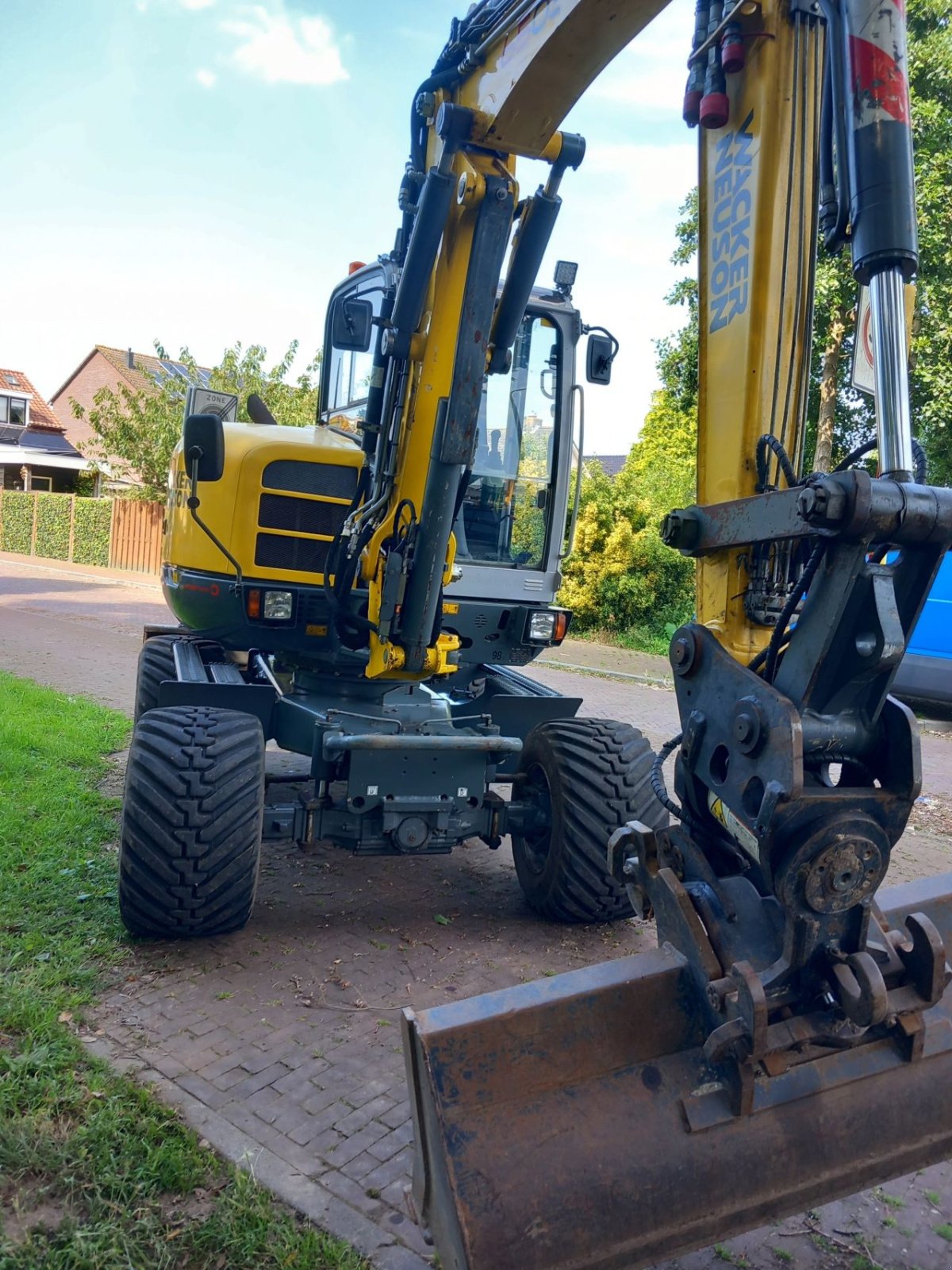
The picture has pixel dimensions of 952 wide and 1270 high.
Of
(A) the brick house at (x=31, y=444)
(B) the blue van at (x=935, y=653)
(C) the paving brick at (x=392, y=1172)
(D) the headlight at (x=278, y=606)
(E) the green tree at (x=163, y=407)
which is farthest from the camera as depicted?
(A) the brick house at (x=31, y=444)

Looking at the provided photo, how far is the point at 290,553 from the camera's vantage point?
518 cm

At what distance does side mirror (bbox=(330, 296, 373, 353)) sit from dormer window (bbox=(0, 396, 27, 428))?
41.7 metres

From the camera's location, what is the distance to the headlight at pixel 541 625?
18.4 feet

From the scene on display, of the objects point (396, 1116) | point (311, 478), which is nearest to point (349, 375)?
point (311, 478)

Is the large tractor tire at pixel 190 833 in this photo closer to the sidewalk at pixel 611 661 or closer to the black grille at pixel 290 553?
the black grille at pixel 290 553

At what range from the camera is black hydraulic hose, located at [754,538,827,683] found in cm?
213

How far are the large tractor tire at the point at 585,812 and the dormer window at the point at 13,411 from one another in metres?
43.0

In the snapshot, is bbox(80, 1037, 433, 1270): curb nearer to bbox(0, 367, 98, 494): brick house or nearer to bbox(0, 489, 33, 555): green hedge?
bbox(0, 489, 33, 555): green hedge

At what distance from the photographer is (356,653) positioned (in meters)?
5.12

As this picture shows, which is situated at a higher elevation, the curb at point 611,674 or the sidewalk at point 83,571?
the sidewalk at point 83,571

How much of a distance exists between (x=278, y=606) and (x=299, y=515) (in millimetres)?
482

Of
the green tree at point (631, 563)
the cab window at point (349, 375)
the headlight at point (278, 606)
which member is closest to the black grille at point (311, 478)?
the cab window at point (349, 375)

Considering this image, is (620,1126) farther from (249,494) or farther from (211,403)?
(211,403)

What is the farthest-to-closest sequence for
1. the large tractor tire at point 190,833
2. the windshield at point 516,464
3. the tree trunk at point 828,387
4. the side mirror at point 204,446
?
1. the tree trunk at point 828,387
2. the windshield at point 516,464
3. the side mirror at point 204,446
4. the large tractor tire at point 190,833
